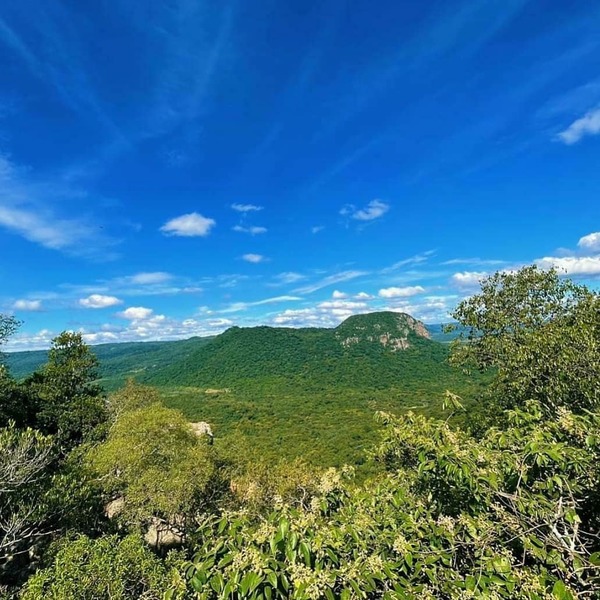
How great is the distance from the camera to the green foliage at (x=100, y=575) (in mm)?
8211

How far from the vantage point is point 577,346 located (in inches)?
459

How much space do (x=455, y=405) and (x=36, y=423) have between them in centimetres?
3061

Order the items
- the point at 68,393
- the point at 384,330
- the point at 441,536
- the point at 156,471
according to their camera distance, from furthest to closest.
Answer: the point at 384,330
the point at 68,393
the point at 156,471
the point at 441,536

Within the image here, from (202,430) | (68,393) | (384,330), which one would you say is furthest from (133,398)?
(384,330)

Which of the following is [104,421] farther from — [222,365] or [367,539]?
[222,365]

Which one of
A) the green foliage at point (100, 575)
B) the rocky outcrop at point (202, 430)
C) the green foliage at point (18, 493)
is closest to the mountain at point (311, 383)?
the rocky outcrop at point (202, 430)

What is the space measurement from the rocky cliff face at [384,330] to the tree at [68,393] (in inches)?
5098

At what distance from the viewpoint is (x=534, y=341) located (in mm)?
13305

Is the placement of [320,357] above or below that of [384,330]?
below

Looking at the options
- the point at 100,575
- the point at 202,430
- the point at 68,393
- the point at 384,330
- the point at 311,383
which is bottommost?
the point at 311,383

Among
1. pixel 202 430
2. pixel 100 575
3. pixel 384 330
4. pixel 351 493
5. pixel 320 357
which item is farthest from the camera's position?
pixel 384 330

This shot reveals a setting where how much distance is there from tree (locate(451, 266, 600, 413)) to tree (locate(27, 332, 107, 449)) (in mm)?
25175

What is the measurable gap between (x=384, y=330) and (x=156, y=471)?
14710 cm

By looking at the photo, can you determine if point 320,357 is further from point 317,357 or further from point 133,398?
point 133,398
